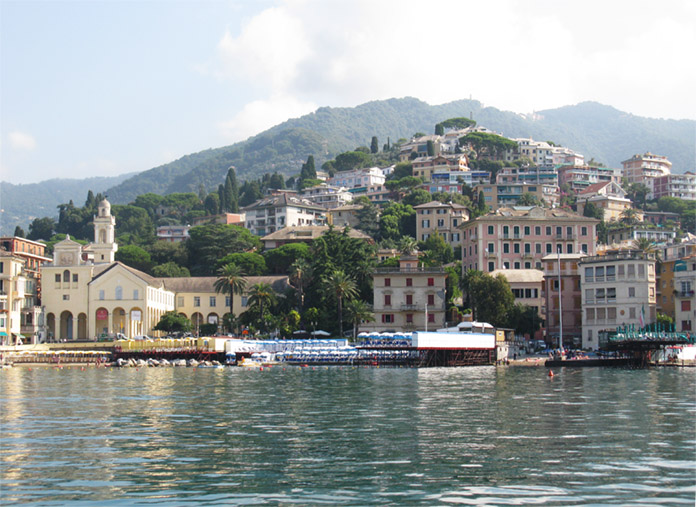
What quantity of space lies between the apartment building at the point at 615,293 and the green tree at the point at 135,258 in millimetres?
74646

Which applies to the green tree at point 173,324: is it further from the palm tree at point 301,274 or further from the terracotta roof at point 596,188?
the terracotta roof at point 596,188

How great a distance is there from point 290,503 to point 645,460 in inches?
460

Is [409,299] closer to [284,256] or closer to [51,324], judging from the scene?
[284,256]

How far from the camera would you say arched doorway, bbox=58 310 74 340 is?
11531 cm

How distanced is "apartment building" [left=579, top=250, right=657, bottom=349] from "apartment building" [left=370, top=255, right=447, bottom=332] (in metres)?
17.4

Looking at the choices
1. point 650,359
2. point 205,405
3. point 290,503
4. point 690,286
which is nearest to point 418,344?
point 650,359

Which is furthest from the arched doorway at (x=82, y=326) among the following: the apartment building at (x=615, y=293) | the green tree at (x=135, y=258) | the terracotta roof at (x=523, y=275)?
the apartment building at (x=615, y=293)

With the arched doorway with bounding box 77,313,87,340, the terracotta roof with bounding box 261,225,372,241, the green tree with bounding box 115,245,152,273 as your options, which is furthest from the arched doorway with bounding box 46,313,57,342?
the terracotta roof with bounding box 261,225,372,241

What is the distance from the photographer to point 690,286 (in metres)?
91.4

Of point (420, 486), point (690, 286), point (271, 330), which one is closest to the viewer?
point (420, 486)

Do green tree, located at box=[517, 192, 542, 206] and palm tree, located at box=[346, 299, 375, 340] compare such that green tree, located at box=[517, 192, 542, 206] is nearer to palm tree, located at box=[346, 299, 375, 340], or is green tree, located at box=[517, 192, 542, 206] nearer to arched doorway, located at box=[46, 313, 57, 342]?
palm tree, located at box=[346, 299, 375, 340]

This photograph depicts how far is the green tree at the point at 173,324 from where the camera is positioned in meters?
109

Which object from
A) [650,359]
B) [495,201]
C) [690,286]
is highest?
[495,201]

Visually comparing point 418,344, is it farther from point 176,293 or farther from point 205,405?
point 176,293
